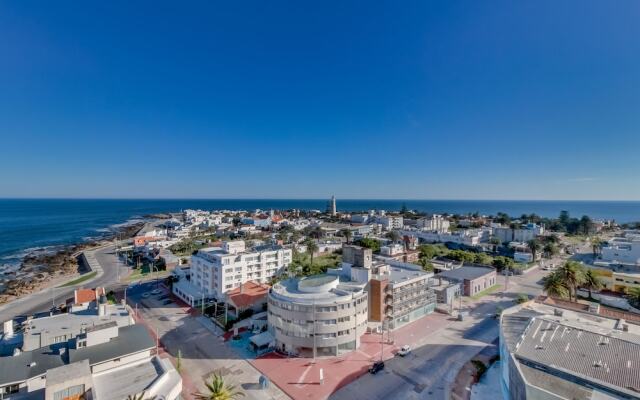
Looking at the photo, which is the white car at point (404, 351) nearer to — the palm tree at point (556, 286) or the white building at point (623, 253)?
the palm tree at point (556, 286)

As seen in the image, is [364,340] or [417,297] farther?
[417,297]

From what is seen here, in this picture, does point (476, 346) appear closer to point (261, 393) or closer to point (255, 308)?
point (261, 393)

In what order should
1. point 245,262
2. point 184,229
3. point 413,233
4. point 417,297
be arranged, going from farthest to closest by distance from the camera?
point 184,229
point 413,233
point 245,262
point 417,297

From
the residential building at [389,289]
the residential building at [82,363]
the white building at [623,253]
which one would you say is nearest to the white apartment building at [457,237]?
the white building at [623,253]

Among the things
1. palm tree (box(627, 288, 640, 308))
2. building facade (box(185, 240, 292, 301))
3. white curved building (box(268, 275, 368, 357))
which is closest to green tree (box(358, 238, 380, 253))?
building facade (box(185, 240, 292, 301))

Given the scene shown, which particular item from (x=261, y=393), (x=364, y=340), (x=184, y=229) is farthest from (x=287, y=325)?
(x=184, y=229)

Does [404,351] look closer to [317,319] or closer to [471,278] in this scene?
[317,319]
